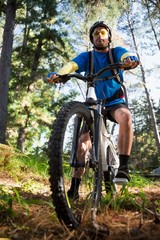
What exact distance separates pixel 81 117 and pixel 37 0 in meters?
9.38

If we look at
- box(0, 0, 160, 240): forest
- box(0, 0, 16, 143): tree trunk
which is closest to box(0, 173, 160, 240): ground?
box(0, 0, 160, 240): forest

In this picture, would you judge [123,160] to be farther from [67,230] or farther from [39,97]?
[39,97]

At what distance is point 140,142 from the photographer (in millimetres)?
42062

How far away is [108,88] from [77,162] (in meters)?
1.14

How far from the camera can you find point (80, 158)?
2418 mm

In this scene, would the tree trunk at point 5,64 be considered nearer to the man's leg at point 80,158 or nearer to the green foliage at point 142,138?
the man's leg at point 80,158

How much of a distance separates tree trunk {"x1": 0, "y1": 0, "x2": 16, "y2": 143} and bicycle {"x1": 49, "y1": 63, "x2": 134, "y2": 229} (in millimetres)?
6637

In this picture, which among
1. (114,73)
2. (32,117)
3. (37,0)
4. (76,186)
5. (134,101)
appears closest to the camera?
(76,186)

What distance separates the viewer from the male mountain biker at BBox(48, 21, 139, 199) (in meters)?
2.67

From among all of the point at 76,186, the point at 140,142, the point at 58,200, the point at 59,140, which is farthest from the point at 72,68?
the point at 140,142

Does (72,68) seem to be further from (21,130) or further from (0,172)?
(21,130)

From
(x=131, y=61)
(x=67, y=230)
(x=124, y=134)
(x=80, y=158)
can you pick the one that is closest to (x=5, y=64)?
(x=124, y=134)

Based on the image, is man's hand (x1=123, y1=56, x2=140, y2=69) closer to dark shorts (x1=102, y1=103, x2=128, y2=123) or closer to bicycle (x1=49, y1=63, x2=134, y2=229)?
bicycle (x1=49, y1=63, x2=134, y2=229)

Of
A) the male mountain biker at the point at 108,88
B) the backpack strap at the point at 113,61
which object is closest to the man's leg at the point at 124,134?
the male mountain biker at the point at 108,88
